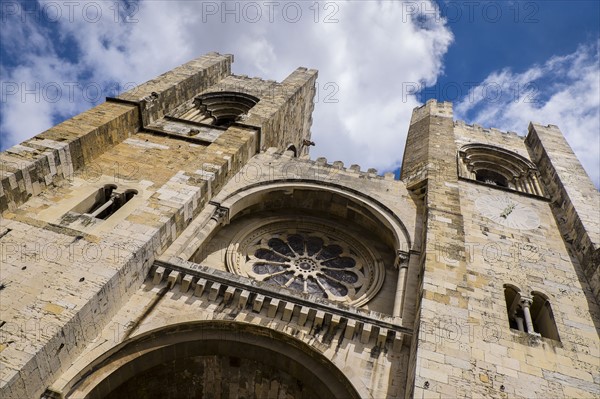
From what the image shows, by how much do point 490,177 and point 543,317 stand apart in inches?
275

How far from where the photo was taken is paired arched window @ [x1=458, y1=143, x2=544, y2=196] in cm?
1273

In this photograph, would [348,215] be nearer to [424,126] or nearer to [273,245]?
[273,245]

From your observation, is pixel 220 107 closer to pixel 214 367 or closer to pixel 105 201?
pixel 105 201

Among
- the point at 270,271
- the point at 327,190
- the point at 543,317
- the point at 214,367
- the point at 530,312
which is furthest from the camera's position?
the point at 327,190

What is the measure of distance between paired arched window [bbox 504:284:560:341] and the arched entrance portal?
3115mm

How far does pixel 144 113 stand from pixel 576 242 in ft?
33.1

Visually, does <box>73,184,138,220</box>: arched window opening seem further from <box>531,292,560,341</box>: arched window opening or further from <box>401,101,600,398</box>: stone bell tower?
<box>531,292,560,341</box>: arched window opening

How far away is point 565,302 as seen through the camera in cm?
741

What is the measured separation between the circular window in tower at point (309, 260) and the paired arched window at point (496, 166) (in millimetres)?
4459

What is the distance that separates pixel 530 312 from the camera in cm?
761

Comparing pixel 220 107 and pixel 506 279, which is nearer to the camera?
pixel 506 279

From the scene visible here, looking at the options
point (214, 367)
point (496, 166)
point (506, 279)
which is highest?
point (496, 166)

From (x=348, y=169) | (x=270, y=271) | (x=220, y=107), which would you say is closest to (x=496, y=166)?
(x=348, y=169)

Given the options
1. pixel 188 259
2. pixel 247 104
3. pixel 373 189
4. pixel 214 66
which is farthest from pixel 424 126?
pixel 188 259
